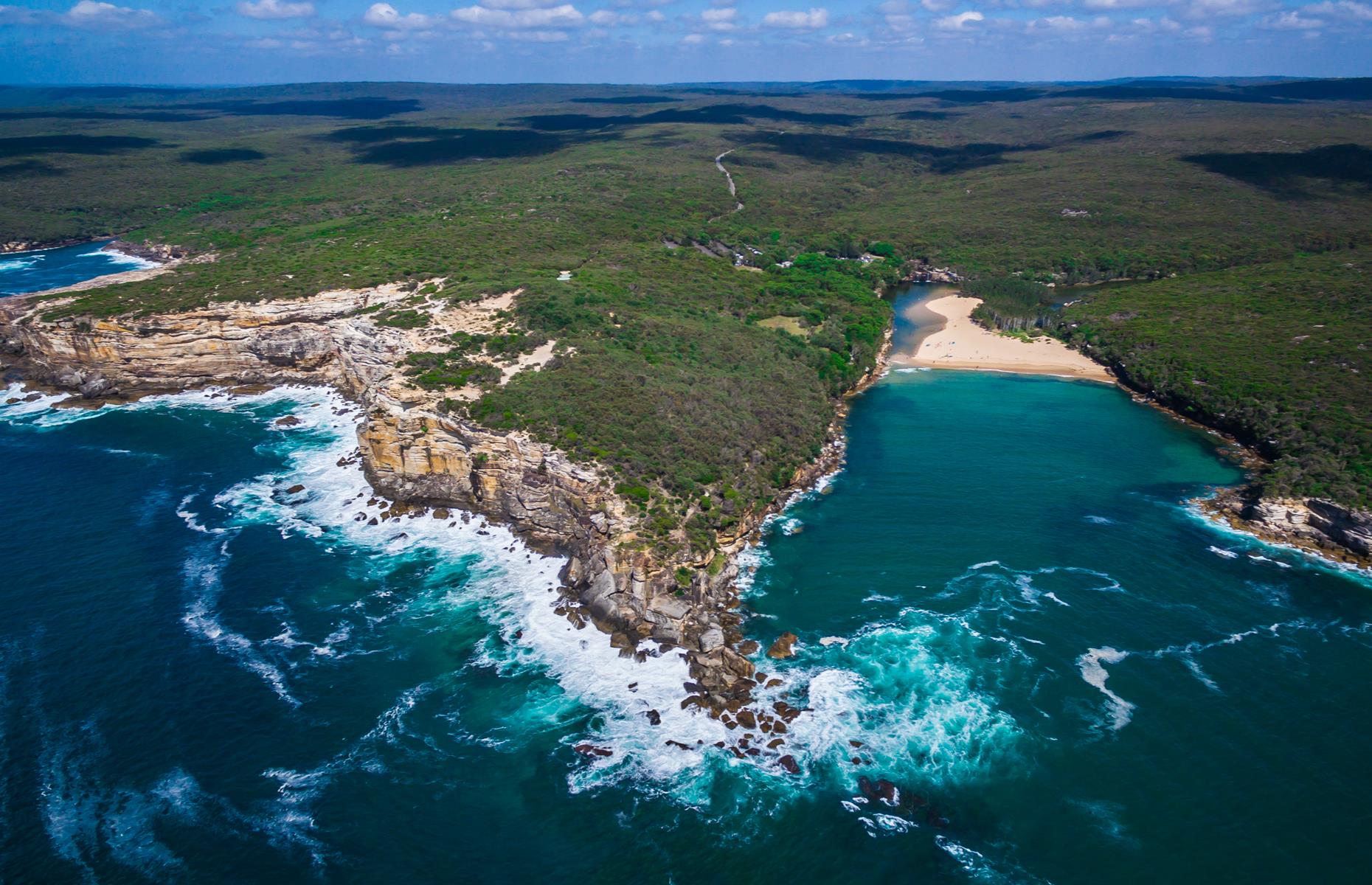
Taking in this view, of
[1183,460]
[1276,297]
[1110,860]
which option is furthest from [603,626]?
[1276,297]

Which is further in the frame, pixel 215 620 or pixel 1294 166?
pixel 1294 166

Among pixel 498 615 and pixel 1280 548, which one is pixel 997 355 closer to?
pixel 1280 548

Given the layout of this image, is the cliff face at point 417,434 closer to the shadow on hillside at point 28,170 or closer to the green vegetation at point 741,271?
the green vegetation at point 741,271

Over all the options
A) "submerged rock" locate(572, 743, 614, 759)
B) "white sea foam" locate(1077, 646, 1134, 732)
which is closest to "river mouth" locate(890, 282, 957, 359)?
"white sea foam" locate(1077, 646, 1134, 732)

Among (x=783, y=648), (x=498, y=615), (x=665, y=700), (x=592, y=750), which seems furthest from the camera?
(x=498, y=615)

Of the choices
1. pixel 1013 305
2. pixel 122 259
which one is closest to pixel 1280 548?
pixel 1013 305

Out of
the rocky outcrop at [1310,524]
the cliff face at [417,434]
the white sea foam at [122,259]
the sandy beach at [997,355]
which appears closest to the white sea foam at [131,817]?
the cliff face at [417,434]

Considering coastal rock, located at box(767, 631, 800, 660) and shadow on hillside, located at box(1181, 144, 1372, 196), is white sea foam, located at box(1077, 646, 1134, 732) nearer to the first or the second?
coastal rock, located at box(767, 631, 800, 660)
